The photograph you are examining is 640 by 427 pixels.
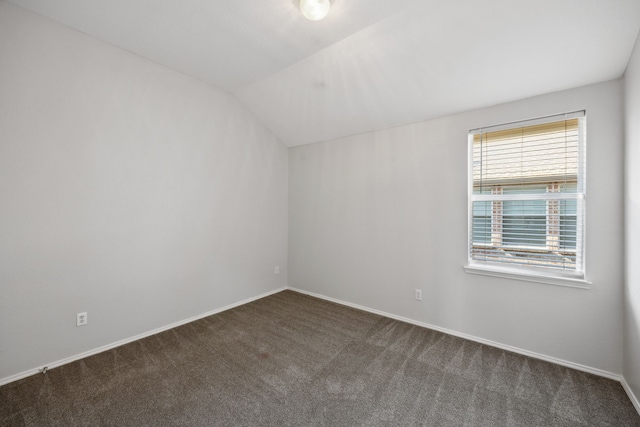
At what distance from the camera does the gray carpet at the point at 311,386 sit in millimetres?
1727

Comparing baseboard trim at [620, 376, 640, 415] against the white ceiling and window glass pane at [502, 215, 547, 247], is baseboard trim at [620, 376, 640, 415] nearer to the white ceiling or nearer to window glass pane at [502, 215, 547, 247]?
window glass pane at [502, 215, 547, 247]

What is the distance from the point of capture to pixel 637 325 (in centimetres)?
183

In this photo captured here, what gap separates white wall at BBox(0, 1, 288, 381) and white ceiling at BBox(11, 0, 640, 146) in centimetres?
33

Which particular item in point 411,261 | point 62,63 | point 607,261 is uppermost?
point 62,63

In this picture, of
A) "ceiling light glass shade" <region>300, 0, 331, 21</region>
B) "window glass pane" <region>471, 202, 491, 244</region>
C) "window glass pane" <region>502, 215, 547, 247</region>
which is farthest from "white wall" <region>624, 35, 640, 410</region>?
"ceiling light glass shade" <region>300, 0, 331, 21</region>

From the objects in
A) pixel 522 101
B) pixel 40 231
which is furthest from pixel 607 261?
pixel 40 231

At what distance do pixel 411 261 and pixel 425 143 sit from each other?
54.4 inches

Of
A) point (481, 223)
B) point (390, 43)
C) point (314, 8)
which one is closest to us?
point (314, 8)

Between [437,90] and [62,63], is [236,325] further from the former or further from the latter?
[437,90]

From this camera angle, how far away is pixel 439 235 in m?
2.98

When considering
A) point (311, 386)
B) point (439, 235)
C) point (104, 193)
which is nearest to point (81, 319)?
point (104, 193)

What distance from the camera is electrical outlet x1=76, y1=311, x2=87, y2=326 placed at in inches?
92.5

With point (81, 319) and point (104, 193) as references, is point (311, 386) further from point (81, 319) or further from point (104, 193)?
point (104, 193)

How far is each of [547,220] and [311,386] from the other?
2.53 meters
